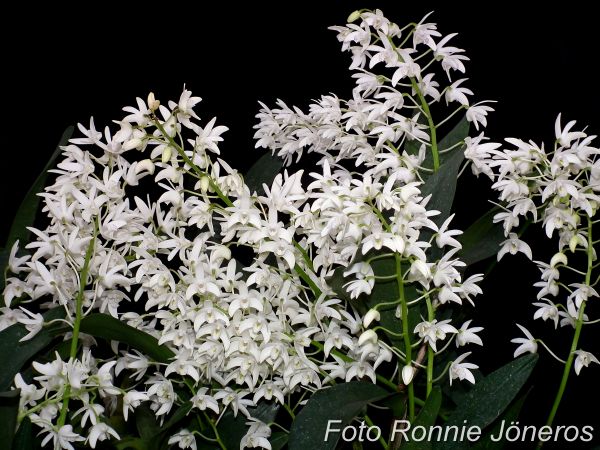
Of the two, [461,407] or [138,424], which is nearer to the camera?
[461,407]

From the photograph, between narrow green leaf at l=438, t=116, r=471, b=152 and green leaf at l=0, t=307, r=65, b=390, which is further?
narrow green leaf at l=438, t=116, r=471, b=152

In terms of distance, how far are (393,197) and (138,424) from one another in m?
0.50

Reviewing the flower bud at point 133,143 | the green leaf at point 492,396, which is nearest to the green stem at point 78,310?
the flower bud at point 133,143

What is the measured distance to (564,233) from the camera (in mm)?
1183

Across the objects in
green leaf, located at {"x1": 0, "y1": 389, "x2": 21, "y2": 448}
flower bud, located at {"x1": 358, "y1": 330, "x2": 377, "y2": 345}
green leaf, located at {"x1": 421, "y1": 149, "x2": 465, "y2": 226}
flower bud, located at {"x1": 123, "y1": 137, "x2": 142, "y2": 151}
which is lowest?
green leaf, located at {"x1": 0, "y1": 389, "x2": 21, "y2": 448}

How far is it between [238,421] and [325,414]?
177 millimetres

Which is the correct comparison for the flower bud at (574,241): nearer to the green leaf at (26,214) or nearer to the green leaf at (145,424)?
the green leaf at (145,424)

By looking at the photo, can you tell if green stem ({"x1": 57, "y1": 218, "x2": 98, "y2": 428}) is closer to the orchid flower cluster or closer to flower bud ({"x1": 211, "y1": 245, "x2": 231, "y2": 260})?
flower bud ({"x1": 211, "y1": 245, "x2": 231, "y2": 260})

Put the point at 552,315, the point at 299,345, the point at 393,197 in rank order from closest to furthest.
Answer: the point at 393,197, the point at 299,345, the point at 552,315

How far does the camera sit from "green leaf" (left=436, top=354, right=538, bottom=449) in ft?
3.58

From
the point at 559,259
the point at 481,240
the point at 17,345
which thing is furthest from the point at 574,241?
the point at 17,345

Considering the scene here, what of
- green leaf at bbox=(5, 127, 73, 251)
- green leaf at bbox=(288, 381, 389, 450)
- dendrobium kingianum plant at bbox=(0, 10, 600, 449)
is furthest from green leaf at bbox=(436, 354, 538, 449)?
green leaf at bbox=(5, 127, 73, 251)

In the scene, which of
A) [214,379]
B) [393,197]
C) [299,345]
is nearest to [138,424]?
[214,379]

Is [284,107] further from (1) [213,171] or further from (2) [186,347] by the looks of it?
(2) [186,347]
